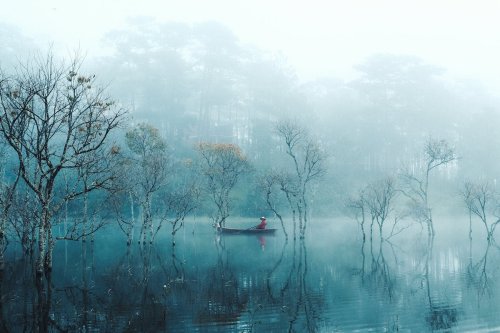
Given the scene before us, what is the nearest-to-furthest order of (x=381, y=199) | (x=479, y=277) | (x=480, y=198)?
(x=479, y=277) → (x=381, y=199) → (x=480, y=198)

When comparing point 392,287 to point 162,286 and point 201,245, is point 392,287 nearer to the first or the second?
point 162,286

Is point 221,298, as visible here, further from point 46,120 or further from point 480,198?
point 480,198

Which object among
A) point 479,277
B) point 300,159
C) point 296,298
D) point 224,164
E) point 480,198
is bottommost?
point 479,277

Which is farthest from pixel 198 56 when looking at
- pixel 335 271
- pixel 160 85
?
pixel 335 271

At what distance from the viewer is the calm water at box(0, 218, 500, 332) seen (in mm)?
13766

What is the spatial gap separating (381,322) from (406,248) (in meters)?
26.0

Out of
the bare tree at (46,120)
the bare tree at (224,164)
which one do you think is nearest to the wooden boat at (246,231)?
the bare tree at (224,164)

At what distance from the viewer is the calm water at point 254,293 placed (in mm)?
13766

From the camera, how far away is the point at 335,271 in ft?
82.2

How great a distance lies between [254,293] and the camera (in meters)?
18.7

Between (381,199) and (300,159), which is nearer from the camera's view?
(381,199)

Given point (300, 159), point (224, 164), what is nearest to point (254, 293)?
point (224, 164)

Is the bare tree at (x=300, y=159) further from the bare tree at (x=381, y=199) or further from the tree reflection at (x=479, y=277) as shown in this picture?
the tree reflection at (x=479, y=277)

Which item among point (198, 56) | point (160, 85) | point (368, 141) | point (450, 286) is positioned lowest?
point (450, 286)
